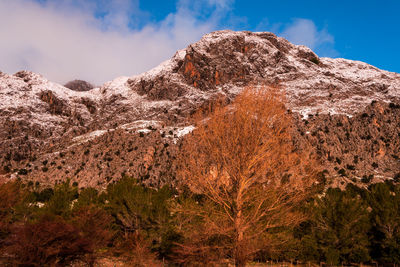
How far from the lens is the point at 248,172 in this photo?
10266 mm

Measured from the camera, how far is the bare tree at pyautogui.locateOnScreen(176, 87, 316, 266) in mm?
9836

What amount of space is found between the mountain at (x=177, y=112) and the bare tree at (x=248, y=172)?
23629 mm

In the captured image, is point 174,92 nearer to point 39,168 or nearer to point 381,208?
point 39,168

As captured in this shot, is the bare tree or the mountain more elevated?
the mountain

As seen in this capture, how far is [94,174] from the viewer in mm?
66375

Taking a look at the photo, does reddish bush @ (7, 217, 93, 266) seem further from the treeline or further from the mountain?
the mountain

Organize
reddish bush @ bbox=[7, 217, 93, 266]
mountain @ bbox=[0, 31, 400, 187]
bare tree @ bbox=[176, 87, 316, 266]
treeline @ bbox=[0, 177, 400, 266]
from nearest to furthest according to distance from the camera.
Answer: bare tree @ bbox=[176, 87, 316, 266]
reddish bush @ bbox=[7, 217, 93, 266]
treeline @ bbox=[0, 177, 400, 266]
mountain @ bbox=[0, 31, 400, 187]

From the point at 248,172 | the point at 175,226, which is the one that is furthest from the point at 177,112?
the point at 248,172

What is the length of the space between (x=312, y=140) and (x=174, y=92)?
66591 millimetres

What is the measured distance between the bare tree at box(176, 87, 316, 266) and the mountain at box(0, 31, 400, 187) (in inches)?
930

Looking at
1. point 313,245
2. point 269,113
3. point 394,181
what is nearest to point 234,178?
point 269,113

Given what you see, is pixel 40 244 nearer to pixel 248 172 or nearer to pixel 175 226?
pixel 248 172

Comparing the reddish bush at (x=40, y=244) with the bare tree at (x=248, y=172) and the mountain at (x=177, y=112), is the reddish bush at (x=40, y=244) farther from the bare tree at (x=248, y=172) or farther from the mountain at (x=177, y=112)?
the mountain at (x=177, y=112)

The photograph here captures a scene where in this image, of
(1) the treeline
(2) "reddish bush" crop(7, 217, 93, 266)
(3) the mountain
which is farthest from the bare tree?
(3) the mountain
